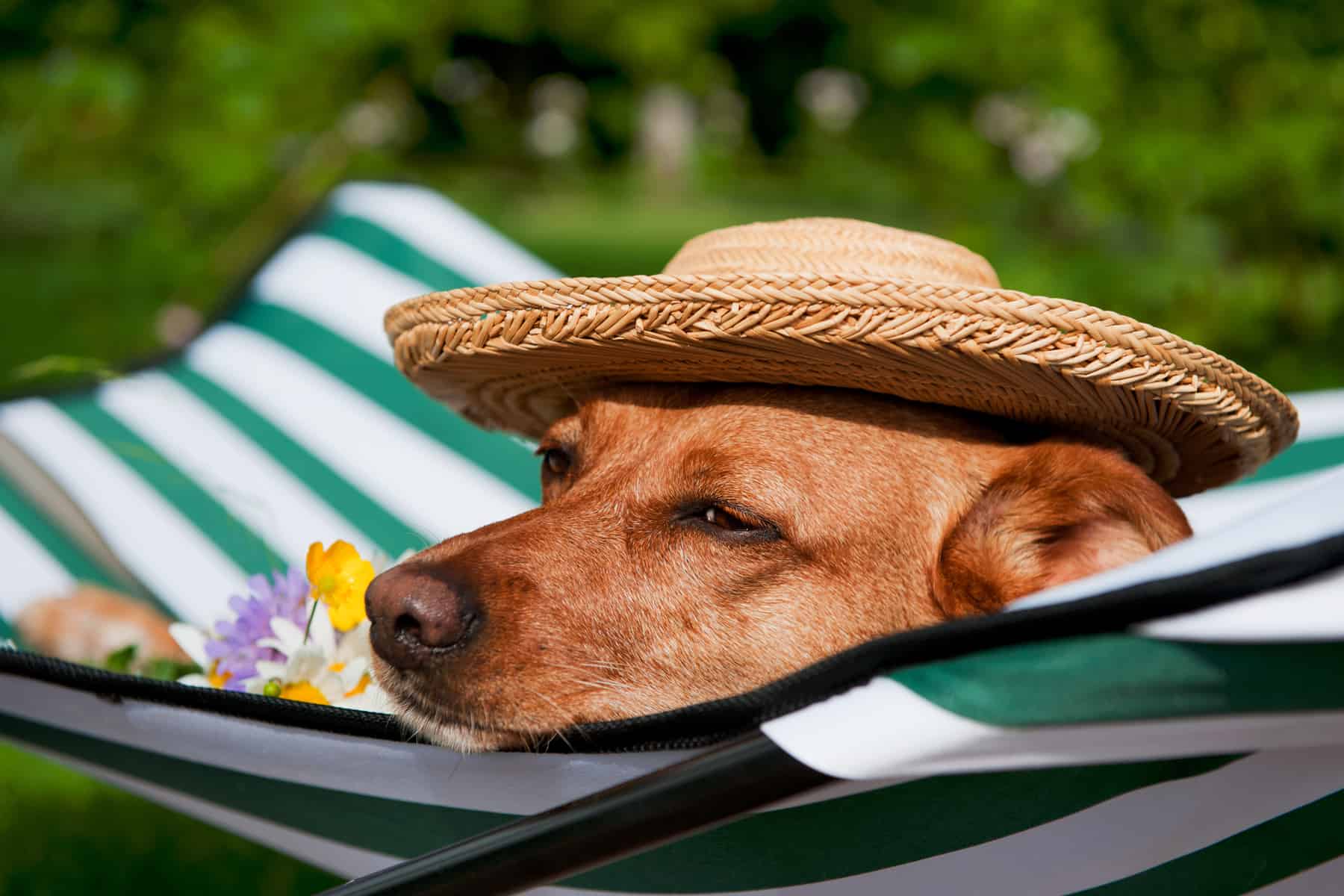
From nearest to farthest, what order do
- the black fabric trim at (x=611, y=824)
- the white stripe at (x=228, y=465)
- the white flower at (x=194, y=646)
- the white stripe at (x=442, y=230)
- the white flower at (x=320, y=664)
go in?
1. the black fabric trim at (x=611, y=824)
2. the white flower at (x=320, y=664)
3. the white flower at (x=194, y=646)
4. the white stripe at (x=228, y=465)
5. the white stripe at (x=442, y=230)

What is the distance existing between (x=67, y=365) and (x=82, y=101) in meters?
3.55

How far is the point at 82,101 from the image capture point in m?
5.71

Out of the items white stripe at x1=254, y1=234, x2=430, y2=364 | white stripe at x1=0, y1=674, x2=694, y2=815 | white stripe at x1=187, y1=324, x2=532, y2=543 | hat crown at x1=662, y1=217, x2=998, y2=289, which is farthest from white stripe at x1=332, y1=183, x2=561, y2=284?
white stripe at x1=0, y1=674, x2=694, y2=815

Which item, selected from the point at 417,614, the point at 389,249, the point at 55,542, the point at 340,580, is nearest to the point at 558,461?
the point at 340,580

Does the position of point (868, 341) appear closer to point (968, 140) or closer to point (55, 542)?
point (55, 542)

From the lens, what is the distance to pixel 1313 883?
1.60 metres

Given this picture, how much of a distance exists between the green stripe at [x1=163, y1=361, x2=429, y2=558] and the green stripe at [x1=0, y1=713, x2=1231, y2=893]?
1.44 metres

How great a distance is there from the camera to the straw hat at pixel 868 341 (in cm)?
182

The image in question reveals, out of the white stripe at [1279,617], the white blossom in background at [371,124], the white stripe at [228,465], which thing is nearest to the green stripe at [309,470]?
the white stripe at [228,465]

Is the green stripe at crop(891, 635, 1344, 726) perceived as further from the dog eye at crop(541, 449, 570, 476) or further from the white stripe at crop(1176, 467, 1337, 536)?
the white stripe at crop(1176, 467, 1337, 536)

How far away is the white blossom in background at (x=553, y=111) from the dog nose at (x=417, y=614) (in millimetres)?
16452

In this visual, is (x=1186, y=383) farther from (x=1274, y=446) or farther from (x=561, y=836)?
(x=561, y=836)

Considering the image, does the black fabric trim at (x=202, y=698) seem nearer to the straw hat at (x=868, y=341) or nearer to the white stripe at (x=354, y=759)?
the white stripe at (x=354, y=759)

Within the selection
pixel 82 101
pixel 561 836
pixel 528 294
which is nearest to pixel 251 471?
pixel 528 294
